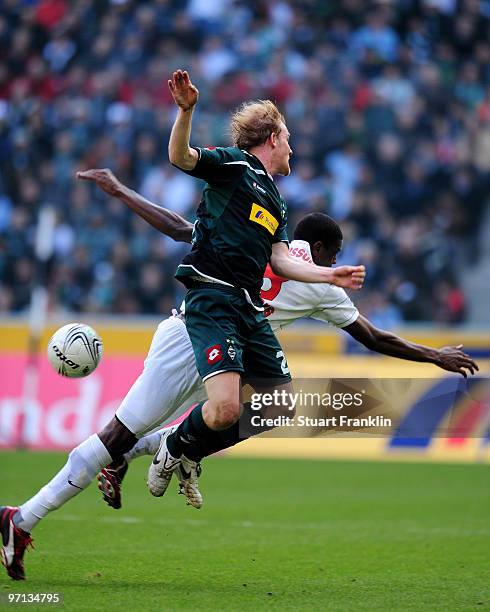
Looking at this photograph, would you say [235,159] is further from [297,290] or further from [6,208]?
[6,208]

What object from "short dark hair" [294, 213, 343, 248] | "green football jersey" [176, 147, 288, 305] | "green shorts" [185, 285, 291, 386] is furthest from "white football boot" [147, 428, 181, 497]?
"short dark hair" [294, 213, 343, 248]

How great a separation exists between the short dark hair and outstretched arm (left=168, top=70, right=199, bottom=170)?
1.40 meters

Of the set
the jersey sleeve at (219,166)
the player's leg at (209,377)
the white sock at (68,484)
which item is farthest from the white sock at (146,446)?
the jersey sleeve at (219,166)

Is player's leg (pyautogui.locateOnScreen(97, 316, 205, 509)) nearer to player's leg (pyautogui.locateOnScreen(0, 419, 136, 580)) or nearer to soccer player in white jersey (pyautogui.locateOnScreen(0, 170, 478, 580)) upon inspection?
soccer player in white jersey (pyautogui.locateOnScreen(0, 170, 478, 580))

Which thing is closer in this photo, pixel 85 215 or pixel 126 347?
pixel 126 347

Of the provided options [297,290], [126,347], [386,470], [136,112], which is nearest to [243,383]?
[297,290]

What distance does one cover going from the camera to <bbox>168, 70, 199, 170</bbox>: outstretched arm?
17.6ft

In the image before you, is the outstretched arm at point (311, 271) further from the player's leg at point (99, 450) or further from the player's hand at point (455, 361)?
the player's hand at point (455, 361)

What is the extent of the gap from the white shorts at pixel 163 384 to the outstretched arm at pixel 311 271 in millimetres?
685

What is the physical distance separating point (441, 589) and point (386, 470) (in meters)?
7.33

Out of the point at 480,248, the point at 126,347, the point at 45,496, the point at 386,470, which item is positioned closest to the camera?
the point at 45,496

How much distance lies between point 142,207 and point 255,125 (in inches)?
36.7

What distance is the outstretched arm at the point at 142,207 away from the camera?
21.4 feet

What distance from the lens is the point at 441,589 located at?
5949 mm
